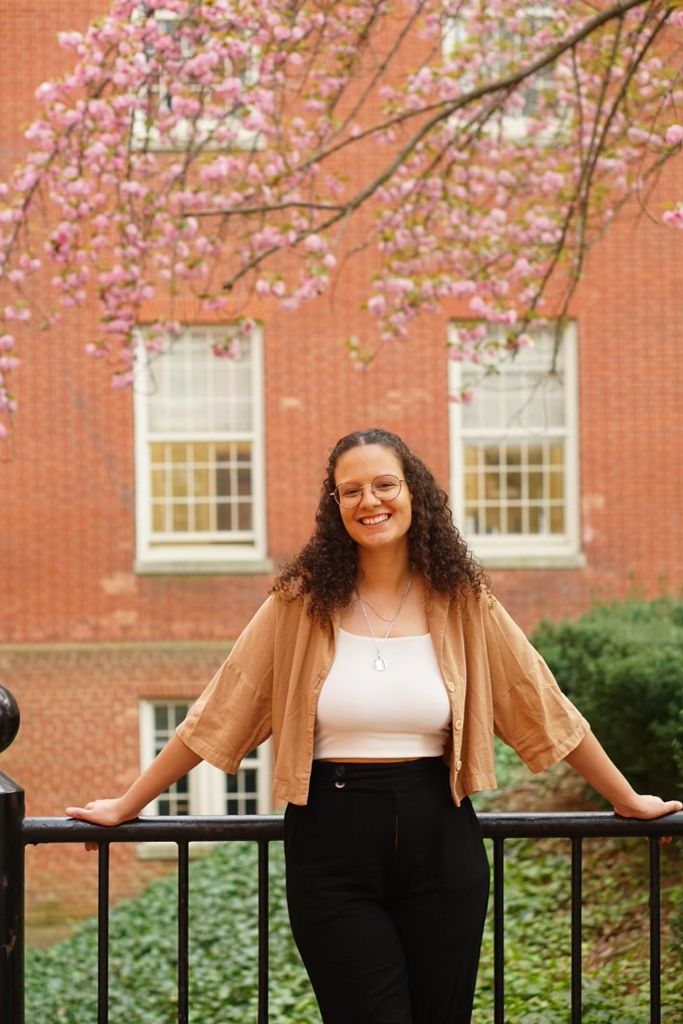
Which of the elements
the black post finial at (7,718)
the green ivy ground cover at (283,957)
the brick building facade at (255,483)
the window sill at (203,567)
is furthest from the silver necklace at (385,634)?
the window sill at (203,567)

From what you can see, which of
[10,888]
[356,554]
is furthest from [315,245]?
[10,888]

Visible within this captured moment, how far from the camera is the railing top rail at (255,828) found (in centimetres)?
326

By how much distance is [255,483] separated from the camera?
1558 centimetres

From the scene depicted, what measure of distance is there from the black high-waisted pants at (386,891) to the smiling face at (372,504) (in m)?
0.51

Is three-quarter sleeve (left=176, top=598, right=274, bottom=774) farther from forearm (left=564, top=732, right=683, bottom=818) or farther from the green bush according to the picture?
the green bush

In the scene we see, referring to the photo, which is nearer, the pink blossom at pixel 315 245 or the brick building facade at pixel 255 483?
the pink blossom at pixel 315 245

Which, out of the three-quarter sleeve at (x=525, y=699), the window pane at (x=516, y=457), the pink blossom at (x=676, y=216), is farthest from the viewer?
the window pane at (x=516, y=457)

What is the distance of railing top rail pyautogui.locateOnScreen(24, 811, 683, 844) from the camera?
3.26m

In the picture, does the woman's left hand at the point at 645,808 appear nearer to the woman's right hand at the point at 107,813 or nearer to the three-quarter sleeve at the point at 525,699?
the three-quarter sleeve at the point at 525,699

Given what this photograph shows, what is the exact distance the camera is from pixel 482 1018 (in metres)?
6.53

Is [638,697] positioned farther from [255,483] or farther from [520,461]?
[255,483]

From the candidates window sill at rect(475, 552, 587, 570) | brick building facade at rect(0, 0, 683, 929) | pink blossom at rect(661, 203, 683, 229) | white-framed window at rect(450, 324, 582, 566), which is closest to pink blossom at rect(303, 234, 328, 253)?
pink blossom at rect(661, 203, 683, 229)

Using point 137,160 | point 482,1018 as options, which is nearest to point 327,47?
point 137,160

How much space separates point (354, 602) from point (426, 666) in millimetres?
229
